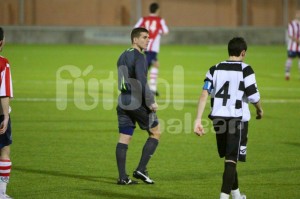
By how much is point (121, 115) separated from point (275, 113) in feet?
25.5

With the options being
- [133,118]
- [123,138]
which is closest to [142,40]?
[133,118]

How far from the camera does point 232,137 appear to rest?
8070 mm

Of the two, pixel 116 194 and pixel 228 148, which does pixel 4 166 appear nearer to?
pixel 116 194

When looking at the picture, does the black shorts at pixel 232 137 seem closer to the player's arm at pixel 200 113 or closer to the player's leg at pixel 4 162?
the player's arm at pixel 200 113

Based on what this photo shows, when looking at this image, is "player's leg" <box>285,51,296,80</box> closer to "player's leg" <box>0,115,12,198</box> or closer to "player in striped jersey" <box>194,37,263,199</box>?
"player in striped jersey" <box>194,37,263,199</box>

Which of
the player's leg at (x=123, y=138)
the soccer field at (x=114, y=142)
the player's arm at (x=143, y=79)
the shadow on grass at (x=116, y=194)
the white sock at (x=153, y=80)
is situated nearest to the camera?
the shadow on grass at (x=116, y=194)

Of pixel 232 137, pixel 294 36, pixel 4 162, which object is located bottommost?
pixel 4 162

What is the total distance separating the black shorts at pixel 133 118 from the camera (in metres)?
9.63

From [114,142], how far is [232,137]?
5.27 m

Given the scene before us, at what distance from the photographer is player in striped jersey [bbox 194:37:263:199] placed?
8.02 m

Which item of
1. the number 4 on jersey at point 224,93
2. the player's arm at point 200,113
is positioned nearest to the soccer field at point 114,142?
the player's arm at point 200,113

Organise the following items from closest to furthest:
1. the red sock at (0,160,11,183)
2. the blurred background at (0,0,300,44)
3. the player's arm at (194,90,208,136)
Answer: the player's arm at (194,90,208,136)
the red sock at (0,160,11,183)
the blurred background at (0,0,300,44)

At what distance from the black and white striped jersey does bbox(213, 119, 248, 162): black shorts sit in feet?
0.24

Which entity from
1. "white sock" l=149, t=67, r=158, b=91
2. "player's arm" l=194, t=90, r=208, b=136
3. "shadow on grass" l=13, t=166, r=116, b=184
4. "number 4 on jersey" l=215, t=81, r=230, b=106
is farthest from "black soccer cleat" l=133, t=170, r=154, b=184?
"white sock" l=149, t=67, r=158, b=91
